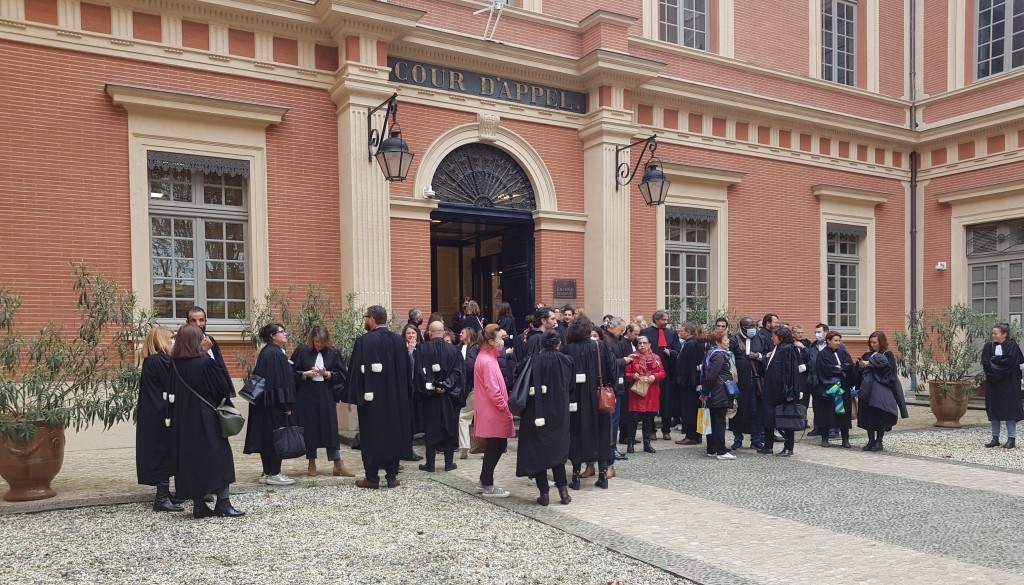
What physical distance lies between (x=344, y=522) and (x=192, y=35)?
7.72m

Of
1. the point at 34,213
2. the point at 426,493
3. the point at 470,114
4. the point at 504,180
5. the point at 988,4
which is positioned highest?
the point at 988,4

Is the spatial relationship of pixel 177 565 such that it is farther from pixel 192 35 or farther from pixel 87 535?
pixel 192 35

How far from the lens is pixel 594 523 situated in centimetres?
657

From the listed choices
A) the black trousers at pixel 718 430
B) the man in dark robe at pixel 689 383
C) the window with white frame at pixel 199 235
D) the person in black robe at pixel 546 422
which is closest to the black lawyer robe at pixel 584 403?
the person in black robe at pixel 546 422

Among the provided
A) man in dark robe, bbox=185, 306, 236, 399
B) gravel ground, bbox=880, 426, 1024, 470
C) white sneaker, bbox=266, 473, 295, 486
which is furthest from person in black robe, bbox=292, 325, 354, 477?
gravel ground, bbox=880, 426, 1024, 470

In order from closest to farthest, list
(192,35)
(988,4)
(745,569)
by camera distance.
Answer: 1. (745,569)
2. (192,35)
3. (988,4)

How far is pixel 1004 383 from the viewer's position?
1098cm

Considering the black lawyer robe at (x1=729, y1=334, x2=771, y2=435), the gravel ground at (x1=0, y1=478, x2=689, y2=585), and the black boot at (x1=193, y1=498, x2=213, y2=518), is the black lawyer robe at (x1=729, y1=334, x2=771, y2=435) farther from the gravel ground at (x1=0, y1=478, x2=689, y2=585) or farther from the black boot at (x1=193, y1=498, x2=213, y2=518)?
the black boot at (x1=193, y1=498, x2=213, y2=518)

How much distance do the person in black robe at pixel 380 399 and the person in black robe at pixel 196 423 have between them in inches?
→ 58.7

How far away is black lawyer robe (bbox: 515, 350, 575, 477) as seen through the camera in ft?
23.4

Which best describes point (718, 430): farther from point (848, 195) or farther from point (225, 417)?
point (848, 195)

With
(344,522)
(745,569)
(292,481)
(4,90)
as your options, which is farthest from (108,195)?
(745,569)

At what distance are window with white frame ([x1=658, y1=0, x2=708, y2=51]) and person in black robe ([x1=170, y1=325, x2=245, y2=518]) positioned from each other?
12305mm

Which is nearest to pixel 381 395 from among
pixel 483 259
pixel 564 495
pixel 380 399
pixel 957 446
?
pixel 380 399
